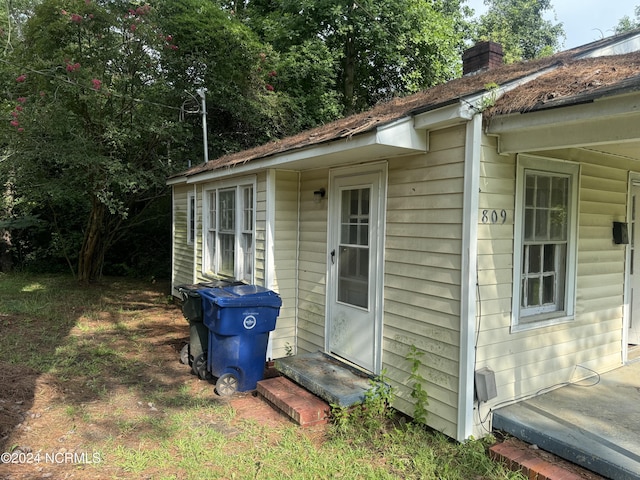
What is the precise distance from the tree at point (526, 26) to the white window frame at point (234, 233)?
1726cm

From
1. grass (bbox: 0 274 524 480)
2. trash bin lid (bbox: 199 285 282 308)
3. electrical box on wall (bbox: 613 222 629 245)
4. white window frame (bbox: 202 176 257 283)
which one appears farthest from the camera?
white window frame (bbox: 202 176 257 283)

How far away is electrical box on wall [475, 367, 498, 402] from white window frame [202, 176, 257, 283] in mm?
3315

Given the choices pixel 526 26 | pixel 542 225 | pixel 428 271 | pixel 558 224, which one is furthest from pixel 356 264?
pixel 526 26

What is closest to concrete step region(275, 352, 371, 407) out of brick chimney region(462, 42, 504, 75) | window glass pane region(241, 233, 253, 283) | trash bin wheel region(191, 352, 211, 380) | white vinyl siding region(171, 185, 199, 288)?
trash bin wheel region(191, 352, 211, 380)

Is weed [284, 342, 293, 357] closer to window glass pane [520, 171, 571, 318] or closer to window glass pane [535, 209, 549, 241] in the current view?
window glass pane [520, 171, 571, 318]

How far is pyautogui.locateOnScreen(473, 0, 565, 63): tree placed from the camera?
63.8 ft

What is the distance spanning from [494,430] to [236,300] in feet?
8.66

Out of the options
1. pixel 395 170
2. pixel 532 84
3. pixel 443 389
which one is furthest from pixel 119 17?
pixel 443 389

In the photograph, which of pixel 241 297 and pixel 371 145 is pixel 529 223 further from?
pixel 241 297

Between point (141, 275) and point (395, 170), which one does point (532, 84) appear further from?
point (141, 275)

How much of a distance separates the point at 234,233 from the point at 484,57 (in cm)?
428

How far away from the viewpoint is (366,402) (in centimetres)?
376

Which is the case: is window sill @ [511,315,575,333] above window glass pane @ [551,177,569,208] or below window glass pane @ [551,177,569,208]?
below

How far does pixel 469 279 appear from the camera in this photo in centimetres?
322
